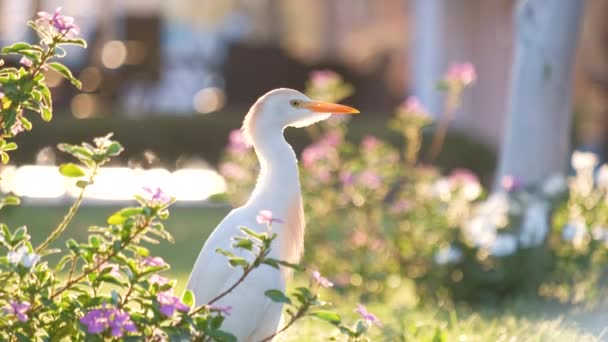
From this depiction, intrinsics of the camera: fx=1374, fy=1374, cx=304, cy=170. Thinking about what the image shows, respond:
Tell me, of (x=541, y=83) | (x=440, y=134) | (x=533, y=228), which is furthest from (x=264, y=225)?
(x=440, y=134)

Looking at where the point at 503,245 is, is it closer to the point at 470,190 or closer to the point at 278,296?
the point at 470,190

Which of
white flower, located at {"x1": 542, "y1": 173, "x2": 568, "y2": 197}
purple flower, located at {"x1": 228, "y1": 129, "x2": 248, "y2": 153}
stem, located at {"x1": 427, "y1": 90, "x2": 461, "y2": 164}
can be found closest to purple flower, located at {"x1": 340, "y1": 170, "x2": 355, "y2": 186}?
purple flower, located at {"x1": 228, "y1": 129, "x2": 248, "y2": 153}

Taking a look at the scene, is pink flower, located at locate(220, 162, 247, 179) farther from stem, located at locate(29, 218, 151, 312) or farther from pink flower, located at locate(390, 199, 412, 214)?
stem, located at locate(29, 218, 151, 312)

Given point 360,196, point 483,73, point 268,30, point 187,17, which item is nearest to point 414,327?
point 360,196

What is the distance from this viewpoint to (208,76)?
1942 centimetres

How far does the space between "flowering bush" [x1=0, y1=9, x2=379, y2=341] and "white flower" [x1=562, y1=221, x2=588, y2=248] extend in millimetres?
2926

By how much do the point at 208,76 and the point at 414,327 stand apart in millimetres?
15253

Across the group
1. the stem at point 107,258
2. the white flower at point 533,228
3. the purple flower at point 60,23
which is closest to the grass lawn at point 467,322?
the white flower at point 533,228

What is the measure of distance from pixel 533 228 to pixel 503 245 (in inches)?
7.2

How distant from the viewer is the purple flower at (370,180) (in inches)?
267

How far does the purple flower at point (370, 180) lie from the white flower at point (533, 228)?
794mm

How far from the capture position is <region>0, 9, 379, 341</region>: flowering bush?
332cm

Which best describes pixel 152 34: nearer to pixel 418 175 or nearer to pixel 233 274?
pixel 418 175

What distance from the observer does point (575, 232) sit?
6.32 metres
